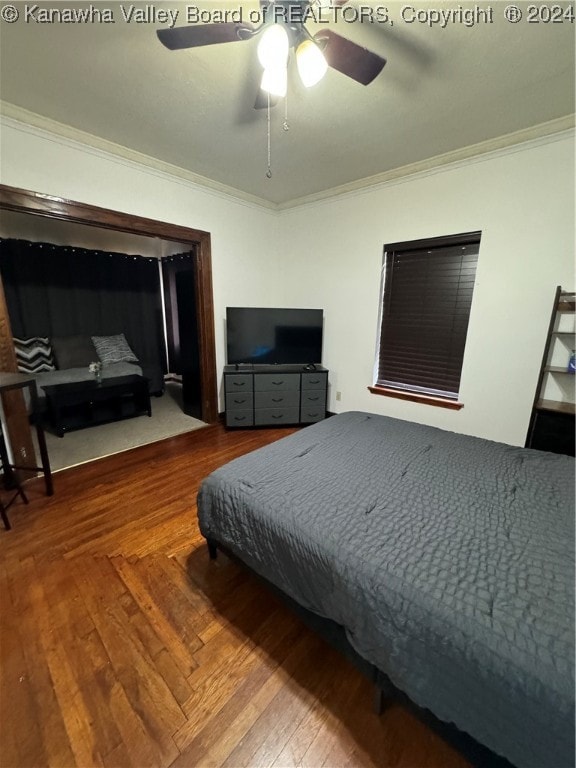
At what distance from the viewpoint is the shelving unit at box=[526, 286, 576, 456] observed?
2.09 meters

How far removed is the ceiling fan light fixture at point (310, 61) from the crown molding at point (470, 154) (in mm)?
1804

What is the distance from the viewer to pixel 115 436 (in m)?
3.19

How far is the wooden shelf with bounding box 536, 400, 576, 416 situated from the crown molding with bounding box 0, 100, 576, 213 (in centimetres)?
184

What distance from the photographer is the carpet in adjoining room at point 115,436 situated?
109 inches

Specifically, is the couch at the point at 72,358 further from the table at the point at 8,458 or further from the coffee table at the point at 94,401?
the table at the point at 8,458

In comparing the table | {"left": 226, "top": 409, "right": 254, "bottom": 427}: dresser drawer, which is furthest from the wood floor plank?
{"left": 226, "top": 409, "right": 254, "bottom": 427}: dresser drawer

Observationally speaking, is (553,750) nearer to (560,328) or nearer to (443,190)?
(560,328)

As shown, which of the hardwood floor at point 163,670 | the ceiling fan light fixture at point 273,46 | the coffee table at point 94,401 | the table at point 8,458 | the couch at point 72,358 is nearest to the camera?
the hardwood floor at point 163,670

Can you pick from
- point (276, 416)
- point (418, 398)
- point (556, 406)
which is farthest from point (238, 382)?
point (556, 406)

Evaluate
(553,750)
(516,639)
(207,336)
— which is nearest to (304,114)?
(207,336)

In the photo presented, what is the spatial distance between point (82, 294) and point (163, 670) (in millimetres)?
4654

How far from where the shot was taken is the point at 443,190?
2.57 metres

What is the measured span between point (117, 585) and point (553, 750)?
168 centimetres

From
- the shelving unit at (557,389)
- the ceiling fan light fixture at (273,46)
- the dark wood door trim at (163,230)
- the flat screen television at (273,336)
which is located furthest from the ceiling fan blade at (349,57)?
the flat screen television at (273,336)
